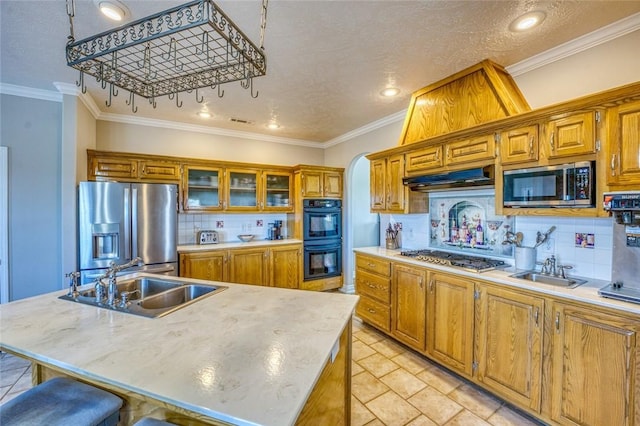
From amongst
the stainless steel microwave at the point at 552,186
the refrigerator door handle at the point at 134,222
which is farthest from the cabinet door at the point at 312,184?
the stainless steel microwave at the point at 552,186

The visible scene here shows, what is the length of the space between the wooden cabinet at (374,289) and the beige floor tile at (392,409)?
92 cm

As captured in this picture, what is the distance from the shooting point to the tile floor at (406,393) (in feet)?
6.54

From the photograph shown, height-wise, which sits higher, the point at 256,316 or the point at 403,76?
the point at 403,76

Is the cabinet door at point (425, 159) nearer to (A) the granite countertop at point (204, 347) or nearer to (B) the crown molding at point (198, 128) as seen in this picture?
(A) the granite countertop at point (204, 347)

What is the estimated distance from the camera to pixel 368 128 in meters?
4.29

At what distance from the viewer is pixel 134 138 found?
3906mm

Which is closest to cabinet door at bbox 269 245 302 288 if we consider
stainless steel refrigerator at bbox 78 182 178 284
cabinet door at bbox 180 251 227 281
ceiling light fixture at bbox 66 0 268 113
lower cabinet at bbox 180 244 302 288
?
lower cabinet at bbox 180 244 302 288

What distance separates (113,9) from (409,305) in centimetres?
329

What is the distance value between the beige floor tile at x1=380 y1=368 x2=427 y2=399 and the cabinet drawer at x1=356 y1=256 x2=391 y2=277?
937 mm

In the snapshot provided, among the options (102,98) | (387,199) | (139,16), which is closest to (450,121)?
(387,199)

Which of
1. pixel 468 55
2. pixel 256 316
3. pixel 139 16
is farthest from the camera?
pixel 468 55

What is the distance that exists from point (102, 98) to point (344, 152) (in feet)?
11.0

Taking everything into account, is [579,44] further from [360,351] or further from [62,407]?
[62,407]

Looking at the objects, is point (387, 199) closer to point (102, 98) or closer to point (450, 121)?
point (450, 121)
